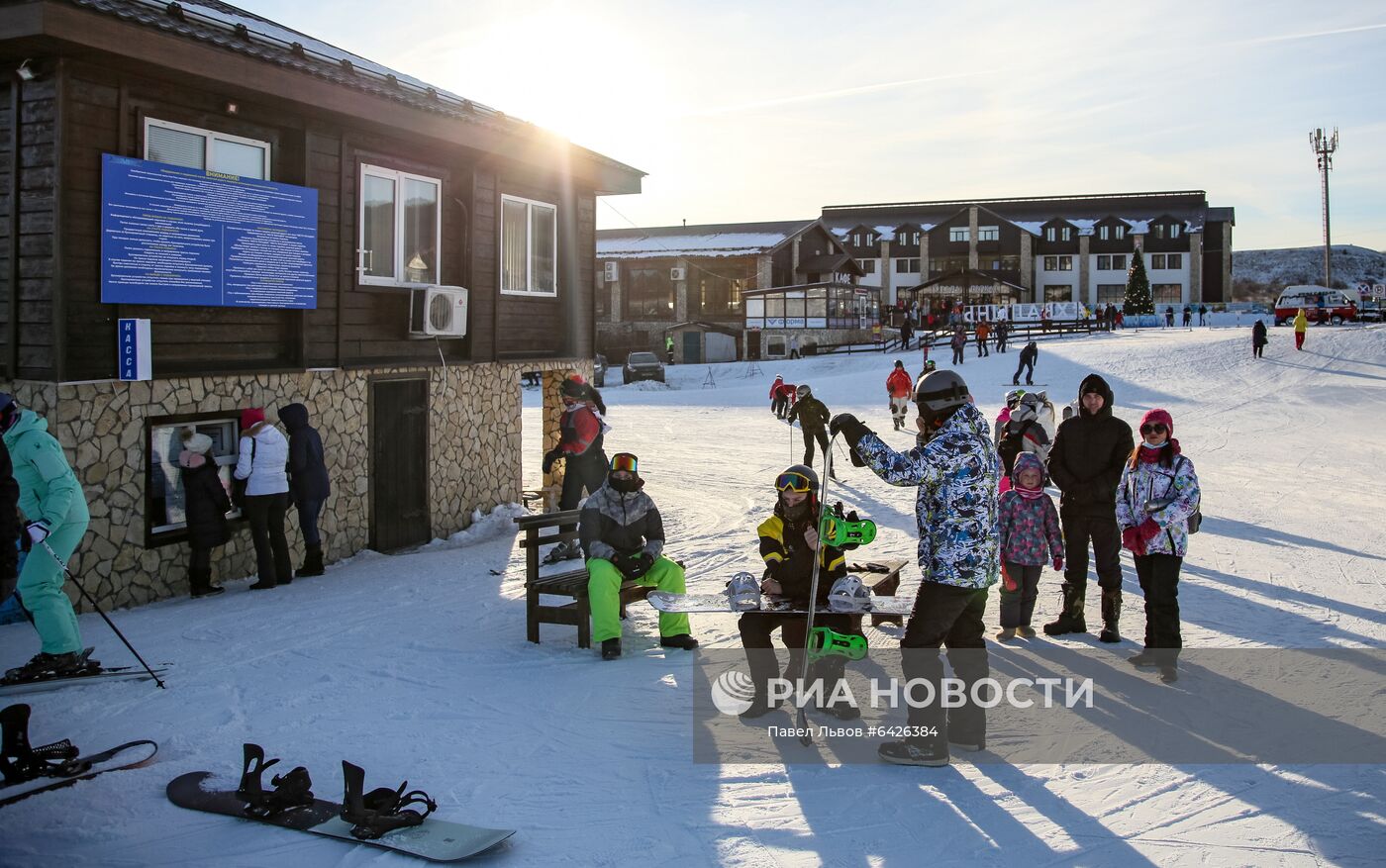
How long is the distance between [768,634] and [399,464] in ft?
23.9

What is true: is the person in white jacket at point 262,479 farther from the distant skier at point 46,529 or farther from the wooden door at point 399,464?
the distant skier at point 46,529

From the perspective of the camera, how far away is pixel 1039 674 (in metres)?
7.05

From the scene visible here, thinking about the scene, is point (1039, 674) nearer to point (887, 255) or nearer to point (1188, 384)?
point (1188, 384)

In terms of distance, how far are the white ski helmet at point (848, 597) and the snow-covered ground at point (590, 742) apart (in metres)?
0.93

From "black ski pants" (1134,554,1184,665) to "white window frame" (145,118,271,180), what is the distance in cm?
879

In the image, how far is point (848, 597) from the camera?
612cm

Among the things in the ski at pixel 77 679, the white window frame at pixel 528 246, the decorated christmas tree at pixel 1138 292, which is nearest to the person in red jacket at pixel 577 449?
the white window frame at pixel 528 246

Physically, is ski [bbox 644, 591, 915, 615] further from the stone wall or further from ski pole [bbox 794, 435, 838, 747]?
the stone wall

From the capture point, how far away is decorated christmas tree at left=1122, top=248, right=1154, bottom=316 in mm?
59844

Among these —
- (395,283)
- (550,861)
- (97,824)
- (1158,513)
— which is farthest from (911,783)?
(395,283)

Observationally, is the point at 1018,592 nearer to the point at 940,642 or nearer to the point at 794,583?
the point at 794,583

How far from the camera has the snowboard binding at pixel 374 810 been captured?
471 centimetres

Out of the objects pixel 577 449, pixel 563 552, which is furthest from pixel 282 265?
pixel 563 552

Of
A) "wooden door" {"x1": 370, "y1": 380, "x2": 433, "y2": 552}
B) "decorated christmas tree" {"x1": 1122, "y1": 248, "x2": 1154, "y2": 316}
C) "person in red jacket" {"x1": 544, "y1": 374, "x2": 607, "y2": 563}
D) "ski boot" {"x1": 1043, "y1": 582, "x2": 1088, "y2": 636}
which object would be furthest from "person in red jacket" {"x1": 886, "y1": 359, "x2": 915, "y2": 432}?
"decorated christmas tree" {"x1": 1122, "y1": 248, "x2": 1154, "y2": 316}
